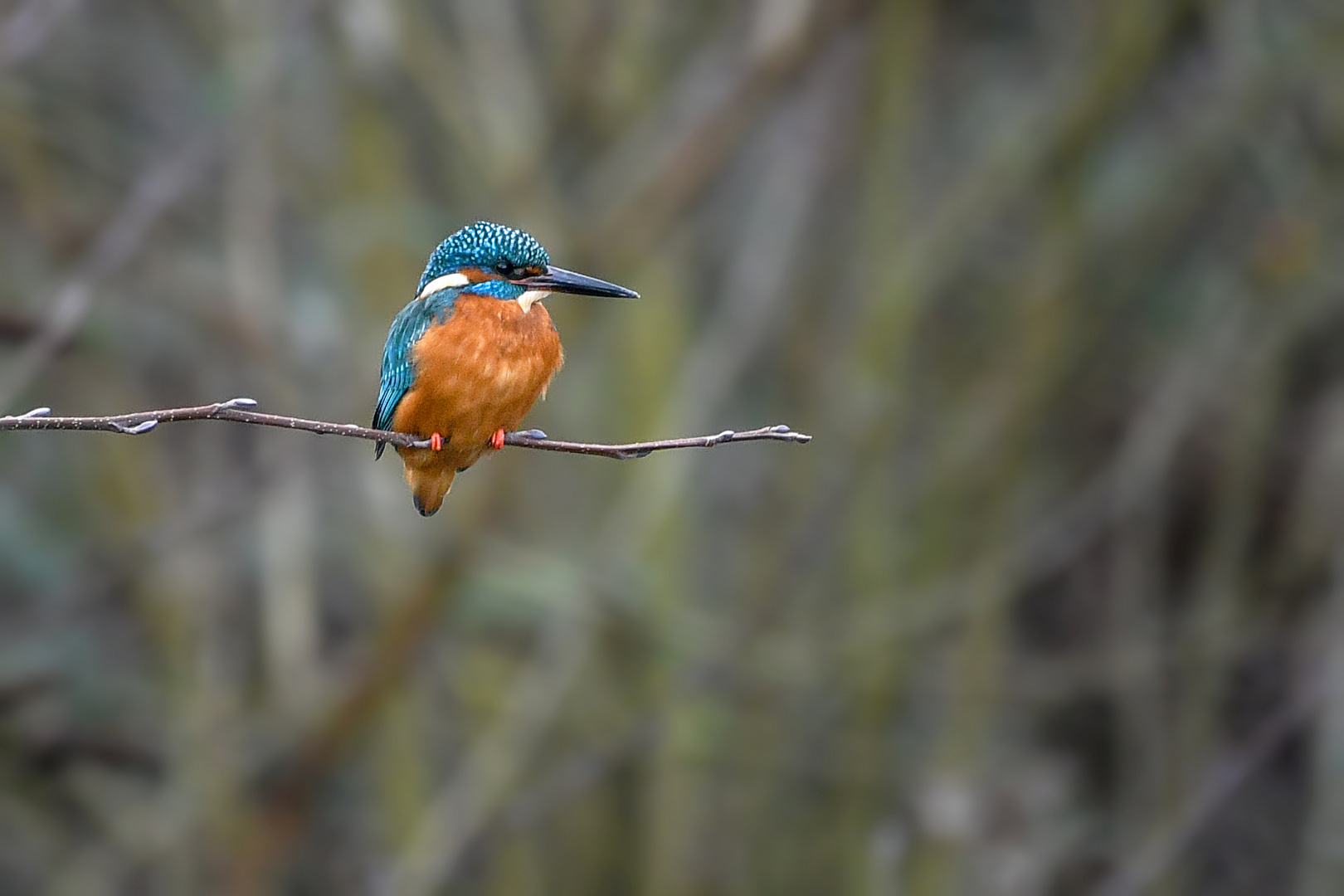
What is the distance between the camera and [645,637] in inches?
263

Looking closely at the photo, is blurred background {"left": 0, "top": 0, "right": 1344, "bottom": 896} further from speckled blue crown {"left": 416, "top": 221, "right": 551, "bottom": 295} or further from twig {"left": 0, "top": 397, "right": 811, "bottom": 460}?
twig {"left": 0, "top": 397, "right": 811, "bottom": 460}

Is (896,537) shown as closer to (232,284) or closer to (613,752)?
(613,752)

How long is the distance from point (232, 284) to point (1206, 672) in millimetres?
4292

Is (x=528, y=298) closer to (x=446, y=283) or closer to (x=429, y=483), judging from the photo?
(x=446, y=283)

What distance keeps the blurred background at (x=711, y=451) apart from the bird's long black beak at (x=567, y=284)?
2675mm

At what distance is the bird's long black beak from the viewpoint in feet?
9.50

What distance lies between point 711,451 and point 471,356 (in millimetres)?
5020

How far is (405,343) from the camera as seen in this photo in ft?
11.1

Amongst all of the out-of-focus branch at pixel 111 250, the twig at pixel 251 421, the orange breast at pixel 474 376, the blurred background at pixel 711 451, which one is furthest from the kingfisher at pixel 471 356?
the blurred background at pixel 711 451

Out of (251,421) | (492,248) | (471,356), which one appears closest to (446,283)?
(492,248)

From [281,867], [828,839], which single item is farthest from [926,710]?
[281,867]

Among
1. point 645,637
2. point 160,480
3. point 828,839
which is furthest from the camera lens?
point 828,839

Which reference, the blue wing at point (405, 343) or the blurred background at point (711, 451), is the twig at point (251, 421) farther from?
the blurred background at point (711, 451)

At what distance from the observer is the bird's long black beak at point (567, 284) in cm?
289
